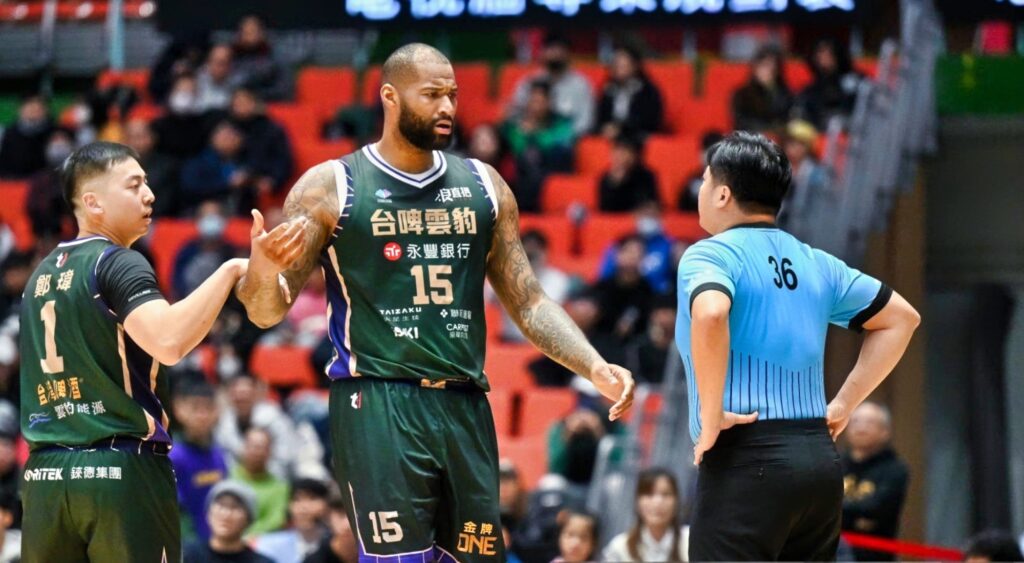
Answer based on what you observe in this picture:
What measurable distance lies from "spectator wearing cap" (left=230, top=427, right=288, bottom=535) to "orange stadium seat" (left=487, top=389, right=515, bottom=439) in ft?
5.90

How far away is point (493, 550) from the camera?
6.31 m

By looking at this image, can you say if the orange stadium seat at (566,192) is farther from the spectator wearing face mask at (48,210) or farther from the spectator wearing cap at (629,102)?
the spectator wearing face mask at (48,210)

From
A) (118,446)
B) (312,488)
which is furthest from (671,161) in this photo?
(118,446)

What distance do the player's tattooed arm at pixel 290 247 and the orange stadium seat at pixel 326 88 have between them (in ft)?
34.7

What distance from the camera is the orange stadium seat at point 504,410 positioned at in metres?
12.8

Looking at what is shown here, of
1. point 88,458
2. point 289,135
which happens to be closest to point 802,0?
point 289,135

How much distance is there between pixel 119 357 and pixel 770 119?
939cm

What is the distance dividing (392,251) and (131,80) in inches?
487

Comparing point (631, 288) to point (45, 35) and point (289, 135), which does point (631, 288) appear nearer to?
point (289, 135)

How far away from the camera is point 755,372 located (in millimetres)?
5820

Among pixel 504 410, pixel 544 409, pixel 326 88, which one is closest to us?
pixel 544 409

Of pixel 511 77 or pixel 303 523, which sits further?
pixel 511 77

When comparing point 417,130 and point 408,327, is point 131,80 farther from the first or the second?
point 408,327

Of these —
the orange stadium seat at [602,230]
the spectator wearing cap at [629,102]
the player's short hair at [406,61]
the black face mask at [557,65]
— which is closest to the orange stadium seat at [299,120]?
the black face mask at [557,65]
